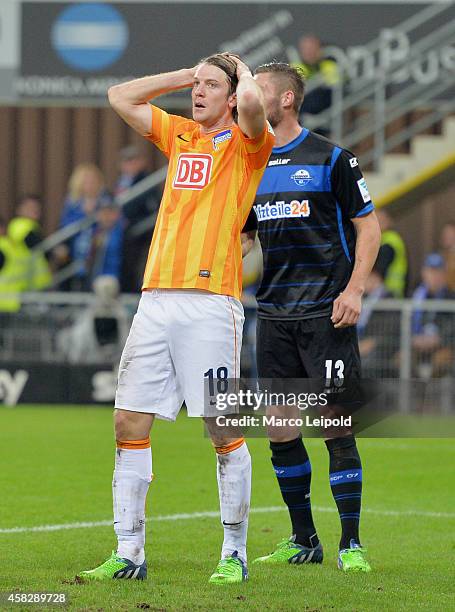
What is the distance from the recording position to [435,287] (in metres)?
16.4

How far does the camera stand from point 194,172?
6387mm

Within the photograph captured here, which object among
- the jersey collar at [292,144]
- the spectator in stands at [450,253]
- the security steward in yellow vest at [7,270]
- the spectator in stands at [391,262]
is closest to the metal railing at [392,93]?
the spectator in stands at [391,262]

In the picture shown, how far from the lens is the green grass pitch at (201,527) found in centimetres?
596

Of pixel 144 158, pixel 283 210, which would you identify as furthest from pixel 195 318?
pixel 144 158

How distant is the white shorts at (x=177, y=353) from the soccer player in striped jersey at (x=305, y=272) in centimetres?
82

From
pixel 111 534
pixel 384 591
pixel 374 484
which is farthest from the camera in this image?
pixel 374 484

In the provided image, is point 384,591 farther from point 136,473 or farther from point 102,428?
point 102,428

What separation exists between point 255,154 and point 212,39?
13657 mm

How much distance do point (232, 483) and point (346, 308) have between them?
1120 millimetres

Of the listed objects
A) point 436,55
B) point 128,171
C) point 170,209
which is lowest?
point 170,209

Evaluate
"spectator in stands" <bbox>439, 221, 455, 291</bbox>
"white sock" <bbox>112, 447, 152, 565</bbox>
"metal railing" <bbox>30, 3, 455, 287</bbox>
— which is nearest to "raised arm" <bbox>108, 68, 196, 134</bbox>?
"white sock" <bbox>112, 447, 152, 565</bbox>

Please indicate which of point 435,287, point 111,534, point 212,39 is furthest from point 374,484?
point 212,39

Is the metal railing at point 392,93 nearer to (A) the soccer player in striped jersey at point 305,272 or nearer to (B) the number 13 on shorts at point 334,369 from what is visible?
(A) the soccer player in striped jersey at point 305,272

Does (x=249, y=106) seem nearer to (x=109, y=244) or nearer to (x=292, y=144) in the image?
(x=292, y=144)
